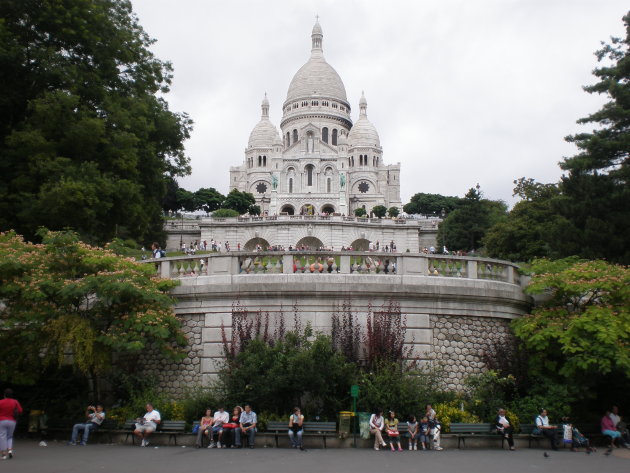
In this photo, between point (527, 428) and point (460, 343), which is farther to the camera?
point (460, 343)

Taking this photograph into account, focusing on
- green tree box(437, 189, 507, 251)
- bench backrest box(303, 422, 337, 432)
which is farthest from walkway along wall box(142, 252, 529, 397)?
green tree box(437, 189, 507, 251)

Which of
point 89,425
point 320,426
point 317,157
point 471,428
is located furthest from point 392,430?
point 317,157

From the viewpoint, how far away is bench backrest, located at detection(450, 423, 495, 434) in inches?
621

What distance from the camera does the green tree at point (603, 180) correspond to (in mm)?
24734

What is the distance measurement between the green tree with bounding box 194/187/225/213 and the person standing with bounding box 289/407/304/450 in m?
81.3

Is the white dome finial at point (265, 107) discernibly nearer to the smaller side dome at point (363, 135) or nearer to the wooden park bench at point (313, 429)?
the smaller side dome at point (363, 135)

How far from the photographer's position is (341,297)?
17250 millimetres

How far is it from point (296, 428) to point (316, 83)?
13309cm

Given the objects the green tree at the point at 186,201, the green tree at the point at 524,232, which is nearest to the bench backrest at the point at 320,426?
the green tree at the point at 524,232

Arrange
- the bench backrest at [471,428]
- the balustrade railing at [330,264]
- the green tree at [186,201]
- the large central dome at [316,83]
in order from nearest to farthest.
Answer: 1. the bench backrest at [471,428]
2. the balustrade railing at [330,264]
3. the green tree at [186,201]
4. the large central dome at [316,83]

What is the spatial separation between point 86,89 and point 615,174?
66.7 feet

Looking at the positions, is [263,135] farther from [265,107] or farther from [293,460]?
[293,460]

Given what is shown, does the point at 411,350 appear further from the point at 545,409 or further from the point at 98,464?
the point at 98,464

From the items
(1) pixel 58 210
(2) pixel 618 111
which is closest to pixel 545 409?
(2) pixel 618 111
